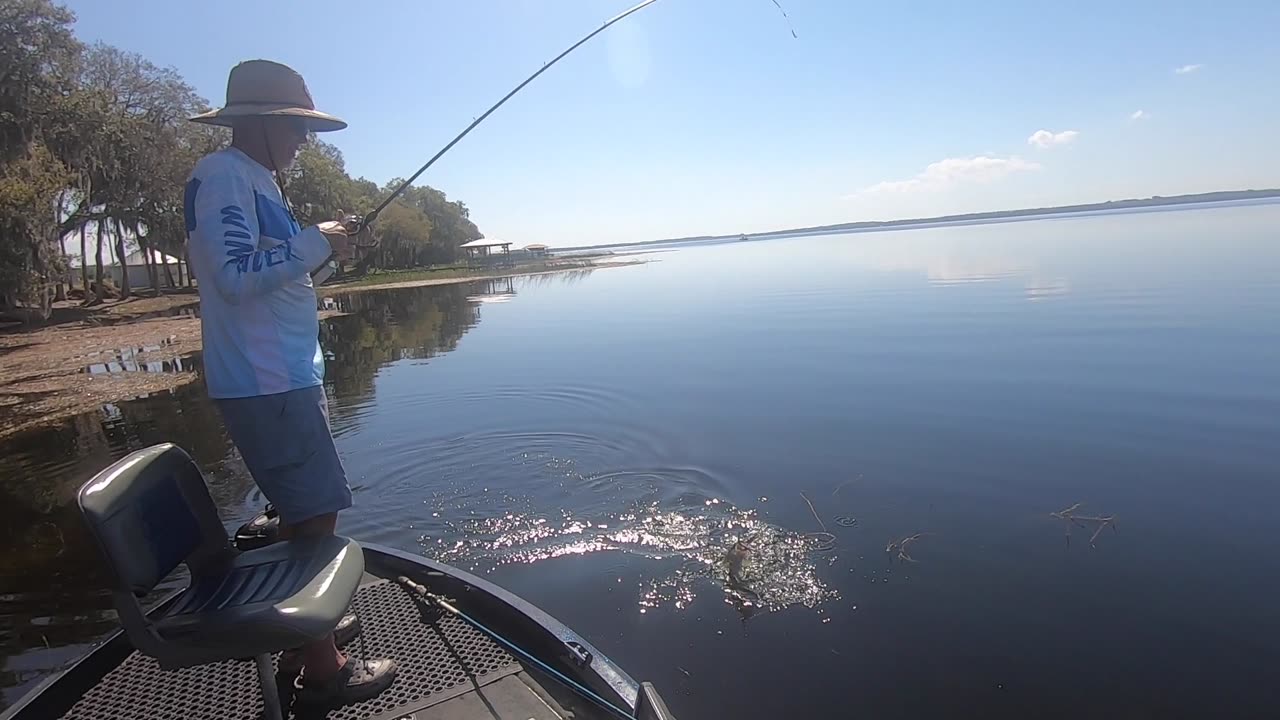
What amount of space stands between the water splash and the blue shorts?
2713 mm

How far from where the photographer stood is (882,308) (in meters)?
19.5

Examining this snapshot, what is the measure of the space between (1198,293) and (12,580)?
22651 mm

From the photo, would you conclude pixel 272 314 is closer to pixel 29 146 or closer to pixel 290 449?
pixel 290 449

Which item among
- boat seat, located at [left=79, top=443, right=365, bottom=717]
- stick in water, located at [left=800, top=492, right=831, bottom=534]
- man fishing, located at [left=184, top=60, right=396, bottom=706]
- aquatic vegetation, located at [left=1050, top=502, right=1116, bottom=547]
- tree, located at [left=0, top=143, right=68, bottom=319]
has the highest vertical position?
tree, located at [left=0, top=143, right=68, bottom=319]

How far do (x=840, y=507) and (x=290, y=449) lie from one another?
490cm

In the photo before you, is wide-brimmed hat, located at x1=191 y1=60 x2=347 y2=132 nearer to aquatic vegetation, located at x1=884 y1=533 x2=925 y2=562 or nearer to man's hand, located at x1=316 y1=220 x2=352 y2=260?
man's hand, located at x1=316 y1=220 x2=352 y2=260

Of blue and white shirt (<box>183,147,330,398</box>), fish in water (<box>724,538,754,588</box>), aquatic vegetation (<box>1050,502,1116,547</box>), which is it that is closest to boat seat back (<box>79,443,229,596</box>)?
blue and white shirt (<box>183,147,330,398</box>)

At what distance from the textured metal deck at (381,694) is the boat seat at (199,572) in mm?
554

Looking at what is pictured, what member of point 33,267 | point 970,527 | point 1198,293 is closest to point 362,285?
point 33,267

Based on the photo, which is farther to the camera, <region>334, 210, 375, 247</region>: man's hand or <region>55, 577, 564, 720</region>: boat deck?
<region>334, 210, 375, 247</region>: man's hand

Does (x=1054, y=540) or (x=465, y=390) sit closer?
(x=1054, y=540)

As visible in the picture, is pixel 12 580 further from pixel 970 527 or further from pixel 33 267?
pixel 33 267

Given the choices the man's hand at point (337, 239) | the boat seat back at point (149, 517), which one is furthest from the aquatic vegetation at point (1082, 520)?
the boat seat back at point (149, 517)

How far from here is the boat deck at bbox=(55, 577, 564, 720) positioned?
285 cm
